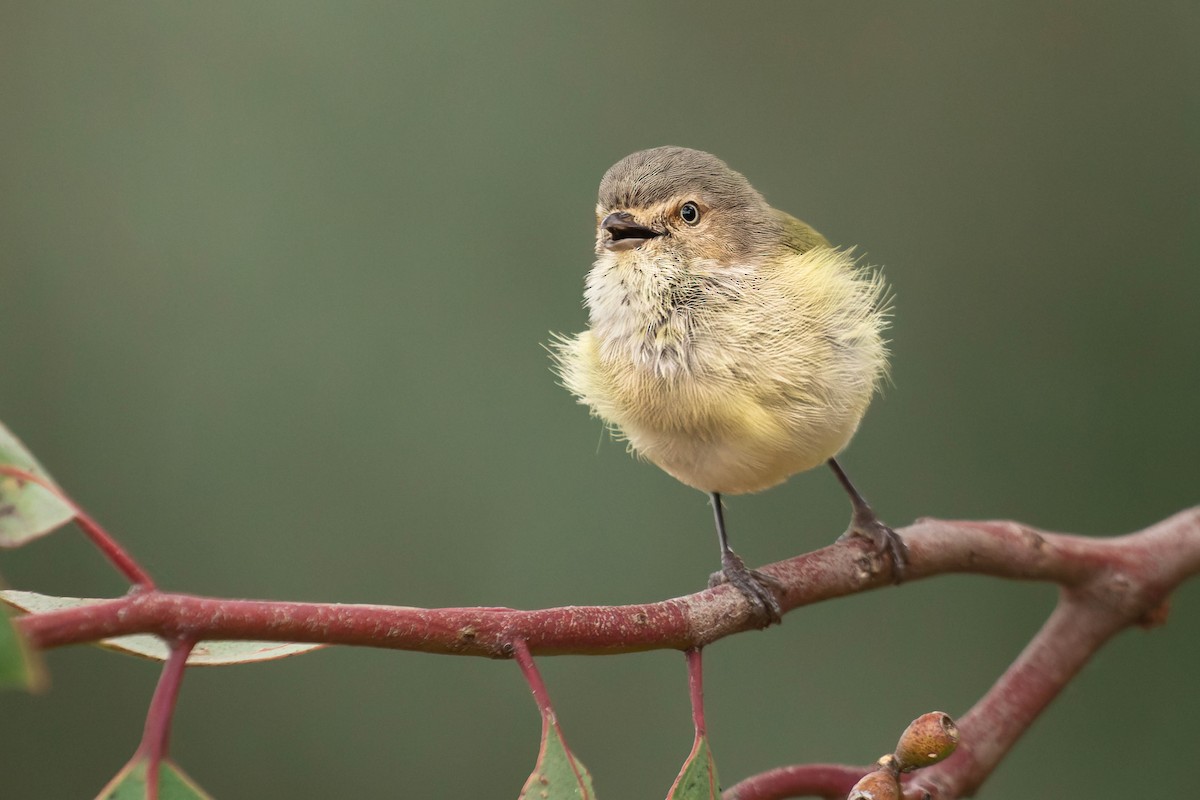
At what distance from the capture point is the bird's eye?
9.57ft

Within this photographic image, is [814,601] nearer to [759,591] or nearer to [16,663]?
[759,591]

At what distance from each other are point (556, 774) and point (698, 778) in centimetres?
22

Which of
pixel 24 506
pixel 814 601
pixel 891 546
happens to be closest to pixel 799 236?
pixel 891 546

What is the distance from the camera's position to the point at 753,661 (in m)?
4.91

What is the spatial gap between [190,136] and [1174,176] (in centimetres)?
421

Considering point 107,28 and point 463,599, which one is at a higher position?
point 107,28

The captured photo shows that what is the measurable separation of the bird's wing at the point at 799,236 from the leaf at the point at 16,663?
2353mm

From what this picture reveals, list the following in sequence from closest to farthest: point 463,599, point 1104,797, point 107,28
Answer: point 1104,797 < point 463,599 < point 107,28

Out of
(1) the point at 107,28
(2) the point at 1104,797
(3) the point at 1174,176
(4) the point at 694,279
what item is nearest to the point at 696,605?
(4) the point at 694,279

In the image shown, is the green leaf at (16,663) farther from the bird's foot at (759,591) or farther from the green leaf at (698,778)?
the bird's foot at (759,591)

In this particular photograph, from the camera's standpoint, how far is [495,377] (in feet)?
16.8

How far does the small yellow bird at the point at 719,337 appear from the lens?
2564 millimetres

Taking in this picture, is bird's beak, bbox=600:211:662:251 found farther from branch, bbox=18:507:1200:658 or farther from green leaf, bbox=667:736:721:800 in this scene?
green leaf, bbox=667:736:721:800

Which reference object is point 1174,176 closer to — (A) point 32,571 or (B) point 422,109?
(B) point 422,109
